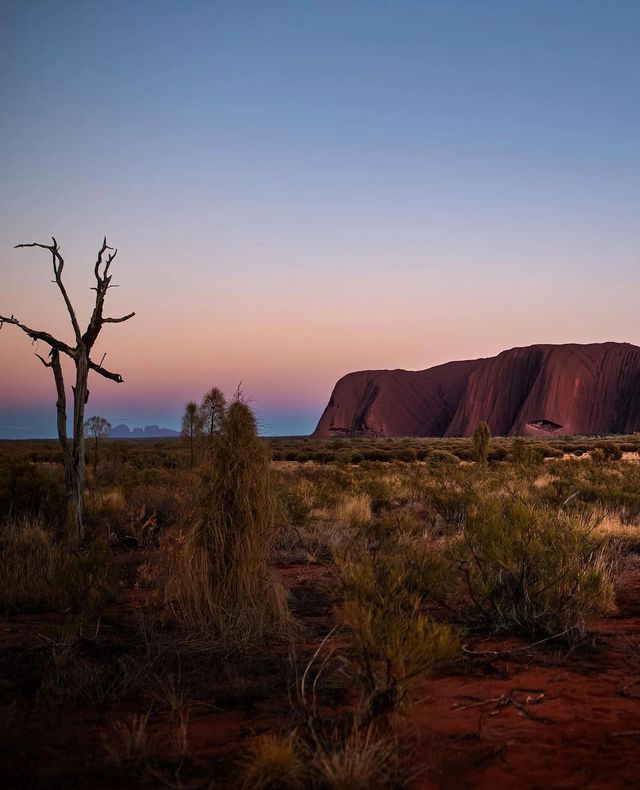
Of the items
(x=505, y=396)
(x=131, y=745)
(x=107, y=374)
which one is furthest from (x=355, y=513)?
(x=505, y=396)

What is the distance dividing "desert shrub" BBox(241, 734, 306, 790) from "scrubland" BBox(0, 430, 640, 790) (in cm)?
1

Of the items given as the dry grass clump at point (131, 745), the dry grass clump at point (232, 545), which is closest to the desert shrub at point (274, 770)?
the dry grass clump at point (131, 745)

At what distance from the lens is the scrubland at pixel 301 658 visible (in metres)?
2.88

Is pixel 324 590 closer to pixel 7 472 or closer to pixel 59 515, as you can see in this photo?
pixel 59 515

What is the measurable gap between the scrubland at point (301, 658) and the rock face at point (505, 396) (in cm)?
8791

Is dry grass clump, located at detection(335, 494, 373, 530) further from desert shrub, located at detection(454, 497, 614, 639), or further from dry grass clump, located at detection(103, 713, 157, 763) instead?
dry grass clump, located at detection(103, 713, 157, 763)

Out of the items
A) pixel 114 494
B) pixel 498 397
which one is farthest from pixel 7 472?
pixel 498 397

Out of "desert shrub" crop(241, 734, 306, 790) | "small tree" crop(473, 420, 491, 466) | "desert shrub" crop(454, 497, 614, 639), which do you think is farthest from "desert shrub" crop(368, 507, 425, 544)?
"small tree" crop(473, 420, 491, 466)

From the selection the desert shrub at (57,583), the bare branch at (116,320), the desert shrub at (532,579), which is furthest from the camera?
the bare branch at (116,320)

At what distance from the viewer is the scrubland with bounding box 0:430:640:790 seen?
113 inches

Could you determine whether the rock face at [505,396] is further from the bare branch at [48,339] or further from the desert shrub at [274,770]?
the desert shrub at [274,770]

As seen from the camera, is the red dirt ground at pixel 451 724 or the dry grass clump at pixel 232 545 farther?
the dry grass clump at pixel 232 545

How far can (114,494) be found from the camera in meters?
12.4

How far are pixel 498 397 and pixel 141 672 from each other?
108 m
